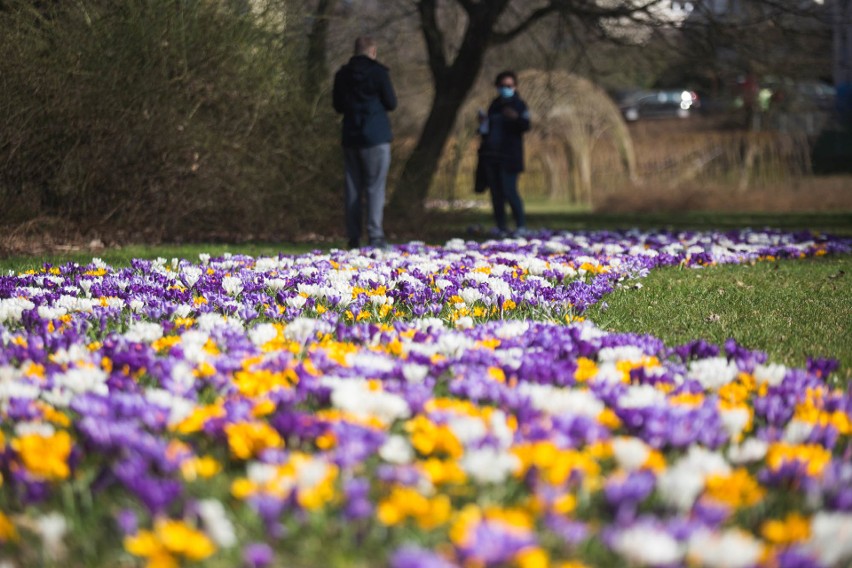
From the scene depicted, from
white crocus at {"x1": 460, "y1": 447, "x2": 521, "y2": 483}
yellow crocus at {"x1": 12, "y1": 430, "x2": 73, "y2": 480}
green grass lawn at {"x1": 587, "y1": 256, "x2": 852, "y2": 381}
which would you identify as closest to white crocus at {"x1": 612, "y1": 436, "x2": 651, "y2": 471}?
white crocus at {"x1": 460, "y1": 447, "x2": 521, "y2": 483}

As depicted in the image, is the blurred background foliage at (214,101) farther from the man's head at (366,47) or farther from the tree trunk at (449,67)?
the man's head at (366,47)

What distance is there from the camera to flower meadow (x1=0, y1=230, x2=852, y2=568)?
2.03 meters

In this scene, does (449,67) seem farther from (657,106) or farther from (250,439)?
(657,106)

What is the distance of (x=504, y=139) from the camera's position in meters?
12.3

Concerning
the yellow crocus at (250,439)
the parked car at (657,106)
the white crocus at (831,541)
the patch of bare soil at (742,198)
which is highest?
the parked car at (657,106)

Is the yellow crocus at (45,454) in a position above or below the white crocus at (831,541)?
above

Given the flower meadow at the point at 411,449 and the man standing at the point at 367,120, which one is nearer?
the flower meadow at the point at 411,449

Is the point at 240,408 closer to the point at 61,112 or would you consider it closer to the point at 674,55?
the point at 61,112

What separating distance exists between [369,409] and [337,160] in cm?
1045

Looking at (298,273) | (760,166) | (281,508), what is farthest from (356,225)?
(760,166)

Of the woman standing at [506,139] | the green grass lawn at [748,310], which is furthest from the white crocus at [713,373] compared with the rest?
the woman standing at [506,139]

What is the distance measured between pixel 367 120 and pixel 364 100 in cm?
20

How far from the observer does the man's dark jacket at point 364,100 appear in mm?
9891

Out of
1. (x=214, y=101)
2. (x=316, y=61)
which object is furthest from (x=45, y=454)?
(x=316, y=61)
